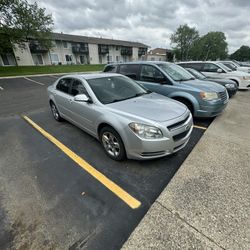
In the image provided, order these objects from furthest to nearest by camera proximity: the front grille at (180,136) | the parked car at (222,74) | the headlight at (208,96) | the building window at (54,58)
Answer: the building window at (54,58) → the parked car at (222,74) → the headlight at (208,96) → the front grille at (180,136)

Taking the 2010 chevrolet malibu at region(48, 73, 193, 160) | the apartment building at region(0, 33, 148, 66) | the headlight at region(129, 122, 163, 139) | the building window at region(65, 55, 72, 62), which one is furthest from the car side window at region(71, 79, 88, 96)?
the building window at region(65, 55, 72, 62)

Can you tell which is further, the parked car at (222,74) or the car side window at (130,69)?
the parked car at (222,74)

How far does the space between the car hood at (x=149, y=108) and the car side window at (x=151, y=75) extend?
1823mm

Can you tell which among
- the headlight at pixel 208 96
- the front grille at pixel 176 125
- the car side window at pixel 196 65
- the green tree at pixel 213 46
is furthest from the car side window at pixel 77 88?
the green tree at pixel 213 46

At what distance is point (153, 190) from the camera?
2.30 meters

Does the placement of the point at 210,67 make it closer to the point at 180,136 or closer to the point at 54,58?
the point at 180,136

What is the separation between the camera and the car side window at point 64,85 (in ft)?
13.1

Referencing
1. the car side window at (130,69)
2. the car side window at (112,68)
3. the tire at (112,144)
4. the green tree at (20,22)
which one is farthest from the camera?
the green tree at (20,22)

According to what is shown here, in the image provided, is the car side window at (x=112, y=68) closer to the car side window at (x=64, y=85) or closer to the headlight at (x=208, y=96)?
the car side window at (x=64, y=85)

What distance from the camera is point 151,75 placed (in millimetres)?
5043

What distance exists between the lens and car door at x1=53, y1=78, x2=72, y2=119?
393 cm

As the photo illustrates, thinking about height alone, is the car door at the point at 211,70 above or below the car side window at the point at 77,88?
below

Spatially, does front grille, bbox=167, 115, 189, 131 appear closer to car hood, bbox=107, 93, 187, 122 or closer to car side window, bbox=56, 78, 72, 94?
car hood, bbox=107, 93, 187, 122

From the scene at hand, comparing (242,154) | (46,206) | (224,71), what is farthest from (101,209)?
(224,71)
